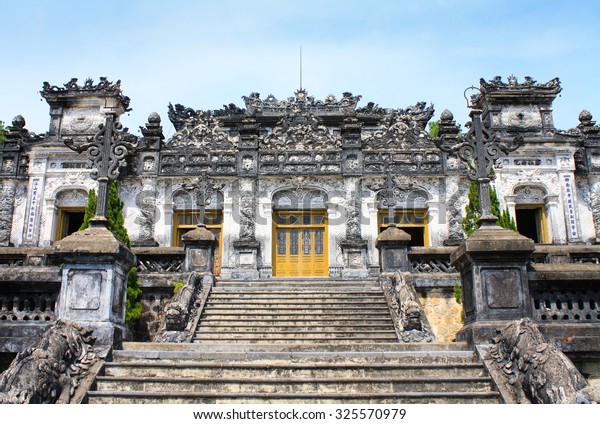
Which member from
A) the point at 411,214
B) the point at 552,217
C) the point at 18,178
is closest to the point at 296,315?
the point at 411,214

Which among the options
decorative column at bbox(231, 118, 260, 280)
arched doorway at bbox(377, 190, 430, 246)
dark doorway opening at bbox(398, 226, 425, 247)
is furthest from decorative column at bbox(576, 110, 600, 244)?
decorative column at bbox(231, 118, 260, 280)

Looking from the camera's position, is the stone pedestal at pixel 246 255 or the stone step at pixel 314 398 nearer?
the stone step at pixel 314 398

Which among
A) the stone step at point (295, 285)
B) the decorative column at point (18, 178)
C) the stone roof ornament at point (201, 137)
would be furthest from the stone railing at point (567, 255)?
the decorative column at point (18, 178)

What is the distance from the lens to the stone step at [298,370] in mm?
6867

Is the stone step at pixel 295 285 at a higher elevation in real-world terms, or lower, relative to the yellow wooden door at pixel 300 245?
lower

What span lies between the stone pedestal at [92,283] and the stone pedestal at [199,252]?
6.23 metres

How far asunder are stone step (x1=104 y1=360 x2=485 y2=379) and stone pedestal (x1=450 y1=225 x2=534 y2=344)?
0.71 metres

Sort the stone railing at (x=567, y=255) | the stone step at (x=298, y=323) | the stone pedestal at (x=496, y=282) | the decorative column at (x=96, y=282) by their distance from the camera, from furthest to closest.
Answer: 1. the stone railing at (x=567, y=255)
2. the stone step at (x=298, y=323)
3. the decorative column at (x=96, y=282)
4. the stone pedestal at (x=496, y=282)

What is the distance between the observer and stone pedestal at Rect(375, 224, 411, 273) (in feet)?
46.0

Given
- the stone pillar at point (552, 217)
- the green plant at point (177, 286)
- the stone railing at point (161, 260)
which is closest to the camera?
the green plant at point (177, 286)

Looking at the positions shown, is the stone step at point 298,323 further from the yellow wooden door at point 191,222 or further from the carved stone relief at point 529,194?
the carved stone relief at point 529,194

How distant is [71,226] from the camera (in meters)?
22.1

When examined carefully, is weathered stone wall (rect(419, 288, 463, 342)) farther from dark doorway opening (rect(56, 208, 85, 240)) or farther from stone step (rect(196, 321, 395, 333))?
dark doorway opening (rect(56, 208, 85, 240))
